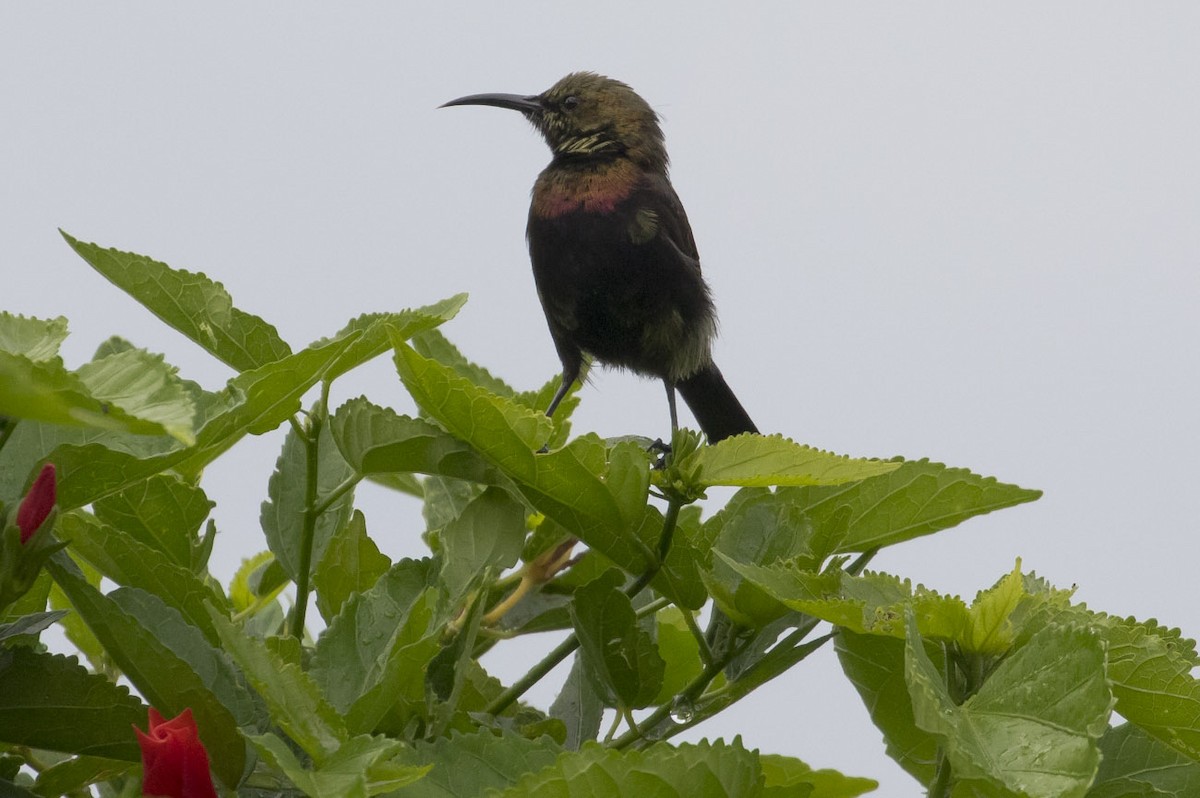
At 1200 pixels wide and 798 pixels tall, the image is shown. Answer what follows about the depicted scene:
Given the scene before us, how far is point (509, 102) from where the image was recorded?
167 inches

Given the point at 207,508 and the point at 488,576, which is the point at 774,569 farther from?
the point at 207,508

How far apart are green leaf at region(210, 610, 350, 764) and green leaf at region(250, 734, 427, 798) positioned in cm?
2

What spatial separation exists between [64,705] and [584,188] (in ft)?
8.79

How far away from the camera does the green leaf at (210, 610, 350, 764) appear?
95 cm

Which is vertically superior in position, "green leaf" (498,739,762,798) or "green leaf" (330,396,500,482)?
"green leaf" (330,396,500,482)

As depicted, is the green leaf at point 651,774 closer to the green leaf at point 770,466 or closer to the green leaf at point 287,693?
the green leaf at point 287,693

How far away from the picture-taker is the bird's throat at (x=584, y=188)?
357cm

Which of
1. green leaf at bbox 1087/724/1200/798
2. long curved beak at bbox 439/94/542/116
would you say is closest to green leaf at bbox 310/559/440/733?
green leaf at bbox 1087/724/1200/798

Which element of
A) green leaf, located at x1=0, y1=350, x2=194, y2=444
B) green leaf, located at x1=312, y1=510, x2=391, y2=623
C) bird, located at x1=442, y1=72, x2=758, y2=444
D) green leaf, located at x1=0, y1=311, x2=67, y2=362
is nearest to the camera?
green leaf, located at x1=0, y1=350, x2=194, y2=444

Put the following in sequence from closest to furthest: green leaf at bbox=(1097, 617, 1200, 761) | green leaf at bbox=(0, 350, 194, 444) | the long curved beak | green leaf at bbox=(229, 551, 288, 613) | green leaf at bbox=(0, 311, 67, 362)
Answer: green leaf at bbox=(0, 350, 194, 444) → green leaf at bbox=(0, 311, 67, 362) → green leaf at bbox=(1097, 617, 1200, 761) → green leaf at bbox=(229, 551, 288, 613) → the long curved beak

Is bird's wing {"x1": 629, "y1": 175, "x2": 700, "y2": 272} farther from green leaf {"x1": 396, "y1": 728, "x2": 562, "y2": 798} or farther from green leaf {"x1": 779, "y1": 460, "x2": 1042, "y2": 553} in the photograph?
green leaf {"x1": 396, "y1": 728, "x2": 562, "y2": 798}

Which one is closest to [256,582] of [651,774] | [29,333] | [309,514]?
[309,514]

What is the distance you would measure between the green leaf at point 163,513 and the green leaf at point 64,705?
0.92ft

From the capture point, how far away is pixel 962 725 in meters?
1.01
